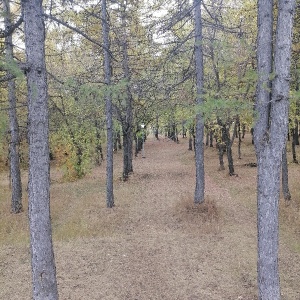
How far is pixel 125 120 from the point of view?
21.9 m

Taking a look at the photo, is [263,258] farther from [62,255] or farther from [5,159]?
[5,159]

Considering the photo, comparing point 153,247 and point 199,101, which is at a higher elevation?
point 199,101

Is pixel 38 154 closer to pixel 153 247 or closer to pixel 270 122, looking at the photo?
pixel 270 122

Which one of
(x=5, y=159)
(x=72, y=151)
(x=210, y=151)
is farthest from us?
(x=210, y=151)

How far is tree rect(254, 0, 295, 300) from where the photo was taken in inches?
223

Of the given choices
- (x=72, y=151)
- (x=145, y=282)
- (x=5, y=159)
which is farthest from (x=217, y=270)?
(x=5, y=159)

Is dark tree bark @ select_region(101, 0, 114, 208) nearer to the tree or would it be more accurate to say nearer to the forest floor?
the forest floor

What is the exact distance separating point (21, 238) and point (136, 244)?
3.87 metres

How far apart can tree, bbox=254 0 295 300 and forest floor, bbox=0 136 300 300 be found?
1.71m

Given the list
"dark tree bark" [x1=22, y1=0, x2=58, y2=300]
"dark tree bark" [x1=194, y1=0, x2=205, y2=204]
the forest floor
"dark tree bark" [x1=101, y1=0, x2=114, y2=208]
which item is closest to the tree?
the forest floor

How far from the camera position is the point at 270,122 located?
230 inches

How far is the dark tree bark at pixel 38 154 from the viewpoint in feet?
17.7

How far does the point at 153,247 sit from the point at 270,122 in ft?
20.1

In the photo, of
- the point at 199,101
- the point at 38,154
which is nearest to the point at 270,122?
the point at 38,154
